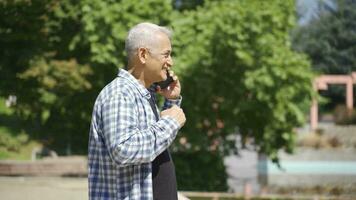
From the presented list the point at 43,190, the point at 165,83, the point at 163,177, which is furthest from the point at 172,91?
the point at 43,190

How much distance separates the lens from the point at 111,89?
2422 millimetres

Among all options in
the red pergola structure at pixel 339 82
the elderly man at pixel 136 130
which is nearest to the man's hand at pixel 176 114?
the elderly man at pixel 136 130

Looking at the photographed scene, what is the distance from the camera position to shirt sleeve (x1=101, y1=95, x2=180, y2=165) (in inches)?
90.1

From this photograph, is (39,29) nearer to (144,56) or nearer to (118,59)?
(118,59)

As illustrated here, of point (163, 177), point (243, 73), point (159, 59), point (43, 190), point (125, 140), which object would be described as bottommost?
point (43, 190)

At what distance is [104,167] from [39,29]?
11955 mm

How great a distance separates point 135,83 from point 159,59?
0.13 m

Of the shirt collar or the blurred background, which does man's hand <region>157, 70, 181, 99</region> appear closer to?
the shirt collar

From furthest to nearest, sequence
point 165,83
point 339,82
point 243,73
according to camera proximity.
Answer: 1. point 339,82
2. point 243,73
3. point 165,83

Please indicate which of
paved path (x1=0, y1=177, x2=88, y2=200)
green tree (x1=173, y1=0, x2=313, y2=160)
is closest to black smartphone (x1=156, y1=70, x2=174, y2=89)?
paved path (x1=0, y1=177, x2=88, y2=200)

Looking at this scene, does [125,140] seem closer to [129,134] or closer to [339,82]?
[129,134]

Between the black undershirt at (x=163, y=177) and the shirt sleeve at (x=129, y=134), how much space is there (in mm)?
128

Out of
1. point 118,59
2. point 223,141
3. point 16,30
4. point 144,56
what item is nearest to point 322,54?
point 223,141

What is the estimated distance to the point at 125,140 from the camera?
7.51 feet
